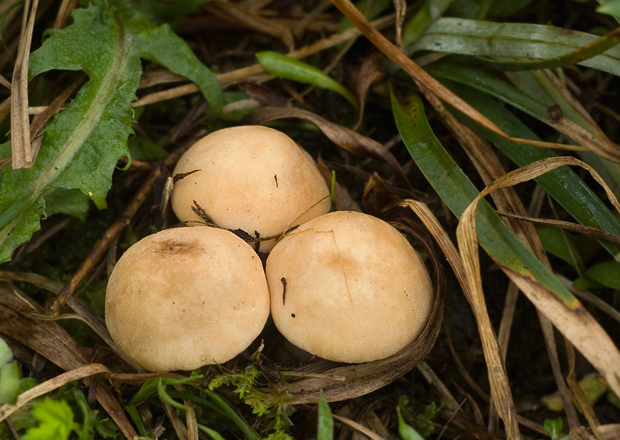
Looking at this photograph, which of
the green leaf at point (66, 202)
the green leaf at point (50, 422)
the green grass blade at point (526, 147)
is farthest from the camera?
the green leaf at point (66, 202)

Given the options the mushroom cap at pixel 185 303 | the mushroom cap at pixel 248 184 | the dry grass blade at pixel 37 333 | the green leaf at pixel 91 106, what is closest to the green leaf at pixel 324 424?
the mushroom cap at pixel 185 303

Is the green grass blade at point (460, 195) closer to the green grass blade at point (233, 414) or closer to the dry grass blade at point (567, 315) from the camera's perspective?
the dry grass blade at point (567, 315)

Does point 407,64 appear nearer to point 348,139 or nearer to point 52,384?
point 348,139

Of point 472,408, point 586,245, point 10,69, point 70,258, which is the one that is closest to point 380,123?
point 586,245

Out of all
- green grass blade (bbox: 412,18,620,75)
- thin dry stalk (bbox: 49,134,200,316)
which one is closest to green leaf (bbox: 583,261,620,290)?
green grass blade (bbox: 412,18,620,75)

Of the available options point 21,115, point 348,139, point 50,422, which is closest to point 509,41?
point 348,139

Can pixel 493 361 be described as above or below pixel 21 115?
below

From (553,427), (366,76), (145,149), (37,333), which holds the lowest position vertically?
(553,427)
